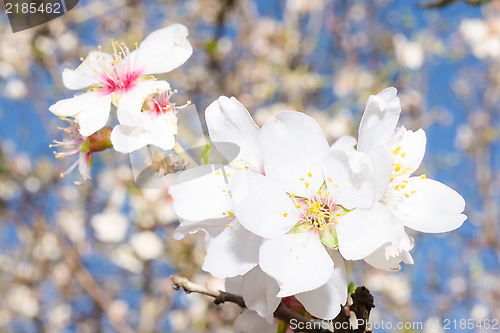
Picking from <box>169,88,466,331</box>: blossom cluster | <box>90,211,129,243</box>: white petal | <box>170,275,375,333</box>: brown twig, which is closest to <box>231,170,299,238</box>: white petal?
<box>169,88,466,331</box>: blossom cluster

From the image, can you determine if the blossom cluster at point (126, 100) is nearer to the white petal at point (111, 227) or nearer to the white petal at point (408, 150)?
the white petal at point (408, 150)

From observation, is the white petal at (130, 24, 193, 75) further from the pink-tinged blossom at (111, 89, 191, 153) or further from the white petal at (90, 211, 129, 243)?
the white petal at (90, 211, 129, 243)

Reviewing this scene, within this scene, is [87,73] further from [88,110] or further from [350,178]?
[350,178]

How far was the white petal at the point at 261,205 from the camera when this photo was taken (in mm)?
464

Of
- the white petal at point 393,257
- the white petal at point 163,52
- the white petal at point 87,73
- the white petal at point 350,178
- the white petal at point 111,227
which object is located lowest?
the white petal at point 111,227

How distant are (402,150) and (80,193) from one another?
294cm

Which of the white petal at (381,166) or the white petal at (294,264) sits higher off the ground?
the white petal at (381,166)

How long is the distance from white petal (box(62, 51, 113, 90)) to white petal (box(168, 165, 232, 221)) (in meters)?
0.21

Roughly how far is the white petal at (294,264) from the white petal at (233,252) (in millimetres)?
24

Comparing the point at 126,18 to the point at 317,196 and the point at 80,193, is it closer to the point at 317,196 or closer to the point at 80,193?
the point at 80,193

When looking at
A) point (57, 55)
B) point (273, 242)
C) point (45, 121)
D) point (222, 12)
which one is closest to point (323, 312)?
point (273, 242)

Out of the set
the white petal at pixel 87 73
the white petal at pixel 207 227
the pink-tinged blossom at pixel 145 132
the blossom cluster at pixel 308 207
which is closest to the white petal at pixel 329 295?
the blossom cluster at pixel 308 207

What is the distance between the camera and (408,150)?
1.80 feet

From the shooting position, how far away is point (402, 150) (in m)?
0.55
